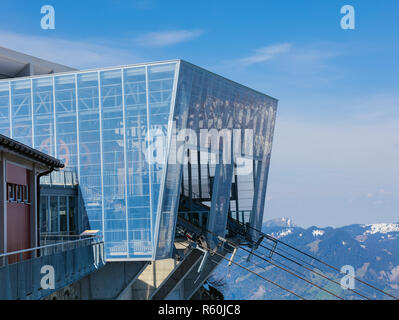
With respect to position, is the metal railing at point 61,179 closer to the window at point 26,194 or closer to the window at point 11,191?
the window at point 26,194

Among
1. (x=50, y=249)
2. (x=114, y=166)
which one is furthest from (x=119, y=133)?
(x=50, y=249)

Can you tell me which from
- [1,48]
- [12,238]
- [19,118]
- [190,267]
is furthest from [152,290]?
[12,238]

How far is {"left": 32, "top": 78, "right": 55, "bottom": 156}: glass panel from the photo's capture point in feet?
111

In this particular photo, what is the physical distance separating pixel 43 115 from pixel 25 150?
17.1 metres

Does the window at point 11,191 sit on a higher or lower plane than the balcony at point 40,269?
higher

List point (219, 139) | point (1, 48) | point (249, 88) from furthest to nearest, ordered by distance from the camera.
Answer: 1. point (1, 48)
2. point (249, 88)
3. point (219, 139)

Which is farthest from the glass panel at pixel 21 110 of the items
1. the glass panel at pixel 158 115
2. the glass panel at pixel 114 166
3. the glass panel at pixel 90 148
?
the glass panel at pixel 158 115

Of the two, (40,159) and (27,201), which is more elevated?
(40,159)

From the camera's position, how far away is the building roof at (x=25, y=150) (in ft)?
51.6

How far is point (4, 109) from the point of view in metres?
34.6

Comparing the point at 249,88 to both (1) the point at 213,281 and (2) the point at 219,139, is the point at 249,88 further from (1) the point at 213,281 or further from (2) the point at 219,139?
(1) the point at 213,281

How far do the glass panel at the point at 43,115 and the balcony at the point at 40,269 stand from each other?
34.7ft

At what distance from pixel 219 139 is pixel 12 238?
19.2 m

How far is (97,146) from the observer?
108ft
